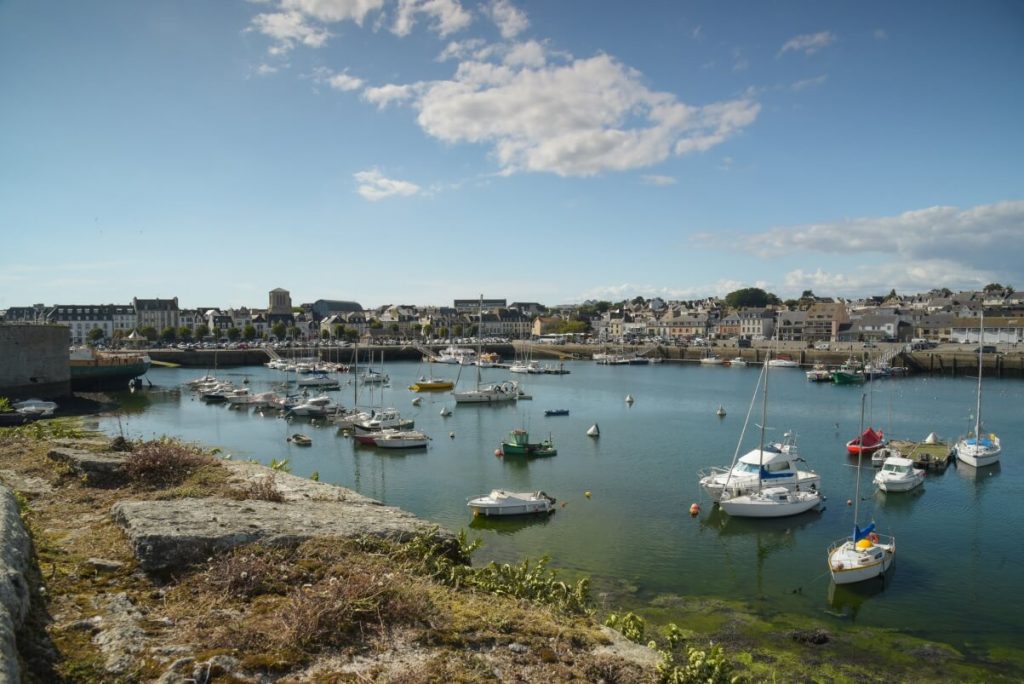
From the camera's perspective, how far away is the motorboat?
2397cm

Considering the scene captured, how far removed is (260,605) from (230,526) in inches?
58.8

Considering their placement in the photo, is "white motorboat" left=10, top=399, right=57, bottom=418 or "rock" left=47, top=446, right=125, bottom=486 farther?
"white motorboat" left=10, top=399, right=57, bottom=418

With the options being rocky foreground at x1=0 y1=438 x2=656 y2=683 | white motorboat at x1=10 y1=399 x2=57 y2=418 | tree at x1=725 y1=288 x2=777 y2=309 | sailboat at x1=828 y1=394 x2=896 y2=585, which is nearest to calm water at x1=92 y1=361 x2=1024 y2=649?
sailboat at x1=828 y1=394 x2=896 y2=585

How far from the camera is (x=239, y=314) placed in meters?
150

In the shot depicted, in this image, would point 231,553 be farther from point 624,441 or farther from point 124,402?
point 124,402

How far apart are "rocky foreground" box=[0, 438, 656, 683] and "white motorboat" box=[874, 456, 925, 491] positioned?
23439mm

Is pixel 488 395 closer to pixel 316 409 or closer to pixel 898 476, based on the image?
pixel 316 409

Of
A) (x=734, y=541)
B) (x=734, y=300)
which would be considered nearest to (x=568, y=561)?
(x=734, y=541)

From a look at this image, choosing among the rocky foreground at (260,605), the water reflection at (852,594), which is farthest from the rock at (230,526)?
the water reflection at (852,594)

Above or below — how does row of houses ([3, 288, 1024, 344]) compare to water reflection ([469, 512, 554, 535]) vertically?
above

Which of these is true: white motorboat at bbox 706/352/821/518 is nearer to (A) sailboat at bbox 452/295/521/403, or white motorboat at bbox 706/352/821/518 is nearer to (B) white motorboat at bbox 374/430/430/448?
(B) white motorboat at bbox 374/430/430/448

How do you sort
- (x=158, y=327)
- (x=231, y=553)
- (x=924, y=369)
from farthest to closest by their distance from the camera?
1. (x=158, y=327)
2. (x=924, y=369)
3. (x=231, y=553)

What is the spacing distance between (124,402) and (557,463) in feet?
126

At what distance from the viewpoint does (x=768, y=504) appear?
22.6 m
